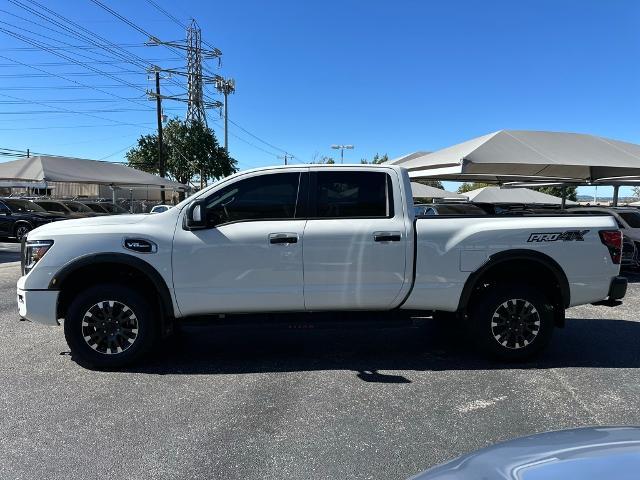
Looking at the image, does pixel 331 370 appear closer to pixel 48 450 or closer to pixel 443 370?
pixel 443 370

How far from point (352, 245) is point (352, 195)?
0.55 metres

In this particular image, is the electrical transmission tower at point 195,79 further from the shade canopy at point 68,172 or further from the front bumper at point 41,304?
the front bumper at point 41,304

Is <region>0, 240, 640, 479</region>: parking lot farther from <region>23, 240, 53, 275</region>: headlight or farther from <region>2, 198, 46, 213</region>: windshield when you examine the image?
<region>2, 198, 46, 213</region>: windshield

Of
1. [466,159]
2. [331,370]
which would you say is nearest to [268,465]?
[331,370]

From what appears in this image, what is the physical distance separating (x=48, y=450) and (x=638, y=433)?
3.50 meters

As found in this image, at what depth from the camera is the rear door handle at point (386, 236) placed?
4992mm

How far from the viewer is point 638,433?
7.29ft

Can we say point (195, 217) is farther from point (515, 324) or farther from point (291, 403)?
point (515, 324)

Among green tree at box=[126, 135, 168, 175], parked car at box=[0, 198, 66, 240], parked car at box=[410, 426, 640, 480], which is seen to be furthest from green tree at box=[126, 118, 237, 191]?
parked car at box=[410, 426, 640, 480]

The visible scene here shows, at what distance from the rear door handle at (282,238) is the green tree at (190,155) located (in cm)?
3607

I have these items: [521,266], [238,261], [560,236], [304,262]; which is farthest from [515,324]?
[238,261]

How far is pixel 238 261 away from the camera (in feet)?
16.2

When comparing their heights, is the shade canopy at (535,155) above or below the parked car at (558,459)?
above

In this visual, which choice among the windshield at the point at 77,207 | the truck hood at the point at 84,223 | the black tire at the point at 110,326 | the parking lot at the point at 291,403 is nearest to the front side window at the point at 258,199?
the truck hood at the point at 84,223
